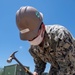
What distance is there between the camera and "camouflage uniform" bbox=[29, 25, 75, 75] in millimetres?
4852

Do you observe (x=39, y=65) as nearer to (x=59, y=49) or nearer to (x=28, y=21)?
(x=59, y=49)

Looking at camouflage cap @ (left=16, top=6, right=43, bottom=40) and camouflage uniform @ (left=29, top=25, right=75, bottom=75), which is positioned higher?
camouflage cap @ (left=16, top=6, right=43, bottom=40)

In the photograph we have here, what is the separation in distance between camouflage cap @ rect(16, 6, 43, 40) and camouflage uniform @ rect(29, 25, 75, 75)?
0.28 m

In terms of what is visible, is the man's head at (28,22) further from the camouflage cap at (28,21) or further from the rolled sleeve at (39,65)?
the rolled sleeve at (39,65)

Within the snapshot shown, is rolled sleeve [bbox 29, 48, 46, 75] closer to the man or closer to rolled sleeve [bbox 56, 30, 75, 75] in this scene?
the man

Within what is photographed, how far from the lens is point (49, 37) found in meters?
5.02

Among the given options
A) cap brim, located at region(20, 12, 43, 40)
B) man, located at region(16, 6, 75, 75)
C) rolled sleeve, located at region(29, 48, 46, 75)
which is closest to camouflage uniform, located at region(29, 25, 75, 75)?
man, located at region(16, 6, 75, 75)

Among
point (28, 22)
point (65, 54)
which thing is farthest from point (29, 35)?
point (65, 54)

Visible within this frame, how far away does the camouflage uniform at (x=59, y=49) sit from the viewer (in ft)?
15.9

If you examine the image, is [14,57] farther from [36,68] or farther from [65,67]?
[65,67]

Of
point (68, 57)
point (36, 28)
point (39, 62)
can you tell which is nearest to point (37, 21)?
point (36, 28)

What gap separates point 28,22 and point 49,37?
0.46 meters

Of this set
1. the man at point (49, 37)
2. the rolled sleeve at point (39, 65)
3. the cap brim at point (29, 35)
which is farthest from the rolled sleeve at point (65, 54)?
the rolled sleeve at point (39, 65)

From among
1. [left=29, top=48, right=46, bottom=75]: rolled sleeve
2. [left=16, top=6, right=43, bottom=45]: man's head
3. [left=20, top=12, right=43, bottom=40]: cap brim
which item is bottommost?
[left=29, top=48, right=46, bottom=75]: rolled sleeve
